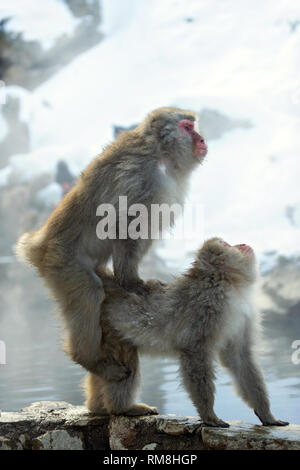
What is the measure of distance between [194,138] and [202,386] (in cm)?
105

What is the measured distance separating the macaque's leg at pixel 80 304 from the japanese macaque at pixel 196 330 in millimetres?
75

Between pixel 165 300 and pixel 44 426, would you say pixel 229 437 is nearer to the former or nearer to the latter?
pixel 165 300

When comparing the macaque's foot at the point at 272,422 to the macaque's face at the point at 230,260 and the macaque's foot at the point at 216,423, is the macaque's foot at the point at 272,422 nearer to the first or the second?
the macaque's foot at the point at 216,423

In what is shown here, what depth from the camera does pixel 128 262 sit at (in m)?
2.47

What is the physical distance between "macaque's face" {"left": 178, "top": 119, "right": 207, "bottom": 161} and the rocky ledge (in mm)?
1107

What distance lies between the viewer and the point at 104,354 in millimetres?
2518

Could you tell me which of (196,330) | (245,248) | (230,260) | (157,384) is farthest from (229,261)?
(157,384)

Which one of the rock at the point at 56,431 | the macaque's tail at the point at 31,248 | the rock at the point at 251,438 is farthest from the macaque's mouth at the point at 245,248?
the rock at the point at 56,431

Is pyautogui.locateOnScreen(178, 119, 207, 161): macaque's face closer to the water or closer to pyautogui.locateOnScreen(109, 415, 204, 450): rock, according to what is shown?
the water

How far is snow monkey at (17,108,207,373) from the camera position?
245cm

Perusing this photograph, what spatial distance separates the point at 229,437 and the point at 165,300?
1.88ft

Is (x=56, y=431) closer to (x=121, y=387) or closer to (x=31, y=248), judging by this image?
(x=121, y=387)

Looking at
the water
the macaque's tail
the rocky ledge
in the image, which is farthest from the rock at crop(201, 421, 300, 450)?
the macaque's tail

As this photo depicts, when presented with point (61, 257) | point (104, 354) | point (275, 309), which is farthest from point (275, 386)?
point (275, 309)
